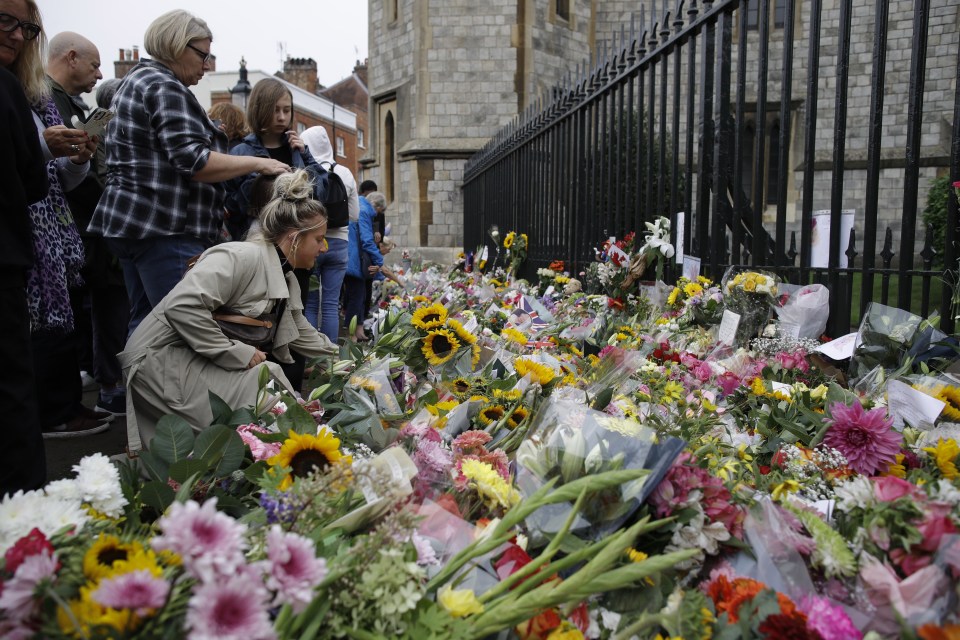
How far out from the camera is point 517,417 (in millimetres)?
1790

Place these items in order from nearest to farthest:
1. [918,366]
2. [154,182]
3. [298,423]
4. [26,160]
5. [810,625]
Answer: [810,625], [298,423], [918,366], [26,160], [154,182]

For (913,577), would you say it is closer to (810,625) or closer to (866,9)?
(810,625)

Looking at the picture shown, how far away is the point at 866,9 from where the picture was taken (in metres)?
15.8

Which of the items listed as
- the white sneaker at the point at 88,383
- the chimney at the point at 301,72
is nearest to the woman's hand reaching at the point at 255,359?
the white sneaker at the point at 88,383

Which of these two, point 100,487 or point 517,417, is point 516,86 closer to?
point 517,417

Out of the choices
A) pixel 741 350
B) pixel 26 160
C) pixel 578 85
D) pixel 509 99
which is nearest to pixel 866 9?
pixel 509 99

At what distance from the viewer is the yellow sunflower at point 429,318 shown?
2.34m

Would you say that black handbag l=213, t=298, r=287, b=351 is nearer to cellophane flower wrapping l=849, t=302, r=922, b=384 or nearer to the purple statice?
the purple statice

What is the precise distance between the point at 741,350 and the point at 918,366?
61cm

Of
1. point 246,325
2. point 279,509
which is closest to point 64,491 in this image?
point 279,509

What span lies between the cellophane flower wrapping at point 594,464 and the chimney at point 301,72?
47726 millimetres

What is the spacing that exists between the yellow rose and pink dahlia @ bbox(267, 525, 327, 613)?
0.20m

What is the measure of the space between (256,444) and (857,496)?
1.10m

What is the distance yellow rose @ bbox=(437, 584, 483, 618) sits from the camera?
3.26 feet
